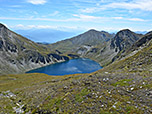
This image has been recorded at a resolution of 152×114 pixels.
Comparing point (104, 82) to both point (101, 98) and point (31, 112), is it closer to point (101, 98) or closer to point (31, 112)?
point (101, 98)

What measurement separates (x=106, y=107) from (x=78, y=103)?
6.03 metres

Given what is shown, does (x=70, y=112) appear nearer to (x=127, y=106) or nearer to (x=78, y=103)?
(x=78, y=103)

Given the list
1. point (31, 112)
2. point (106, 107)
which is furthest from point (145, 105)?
point (31, 112)

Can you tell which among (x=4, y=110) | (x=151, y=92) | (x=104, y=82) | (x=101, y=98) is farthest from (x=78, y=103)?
(x=4, y=110)

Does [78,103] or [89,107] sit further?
[78,103]

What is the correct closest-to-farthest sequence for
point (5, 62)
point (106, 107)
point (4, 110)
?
point (106, 107) → point (4, 110) → point (5, 62)

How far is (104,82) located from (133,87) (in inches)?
319

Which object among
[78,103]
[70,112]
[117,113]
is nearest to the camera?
→ [117,113]

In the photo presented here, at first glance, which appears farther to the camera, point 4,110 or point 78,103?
point 4,110

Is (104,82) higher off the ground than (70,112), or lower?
higher

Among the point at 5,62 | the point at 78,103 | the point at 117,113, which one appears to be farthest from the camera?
the point at 5,62

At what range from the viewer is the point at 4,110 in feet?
96.1

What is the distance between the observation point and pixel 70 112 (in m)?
22.1

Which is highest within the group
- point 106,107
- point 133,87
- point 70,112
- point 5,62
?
point 133,87
